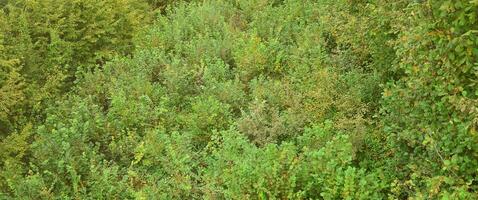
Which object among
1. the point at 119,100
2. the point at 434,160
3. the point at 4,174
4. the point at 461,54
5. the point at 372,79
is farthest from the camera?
the point at 119,100

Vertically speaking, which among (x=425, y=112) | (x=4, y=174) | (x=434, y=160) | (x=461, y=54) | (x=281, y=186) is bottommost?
(x=4, y=174)

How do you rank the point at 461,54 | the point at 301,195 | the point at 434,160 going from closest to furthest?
the point at 461,54 < the point at 434,160 < the point at 301,195

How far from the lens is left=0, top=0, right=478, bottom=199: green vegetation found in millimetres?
5125

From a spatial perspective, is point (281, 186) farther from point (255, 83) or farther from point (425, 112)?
point (255, 83)

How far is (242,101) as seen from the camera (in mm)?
8656

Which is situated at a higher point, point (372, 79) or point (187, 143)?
→ point (372, 79)

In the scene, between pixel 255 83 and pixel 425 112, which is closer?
pixel 425 112

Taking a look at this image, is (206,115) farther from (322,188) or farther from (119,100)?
(322,188)

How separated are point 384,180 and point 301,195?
1030 mm

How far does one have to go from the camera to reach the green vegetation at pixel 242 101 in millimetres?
5125

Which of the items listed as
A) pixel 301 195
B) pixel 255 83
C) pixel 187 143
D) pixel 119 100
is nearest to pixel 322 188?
pixel 301 195

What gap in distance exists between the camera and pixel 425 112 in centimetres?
525

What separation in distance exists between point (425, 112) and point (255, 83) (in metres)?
3.92

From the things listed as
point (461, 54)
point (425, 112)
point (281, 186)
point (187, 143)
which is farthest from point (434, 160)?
point (187, 143)
